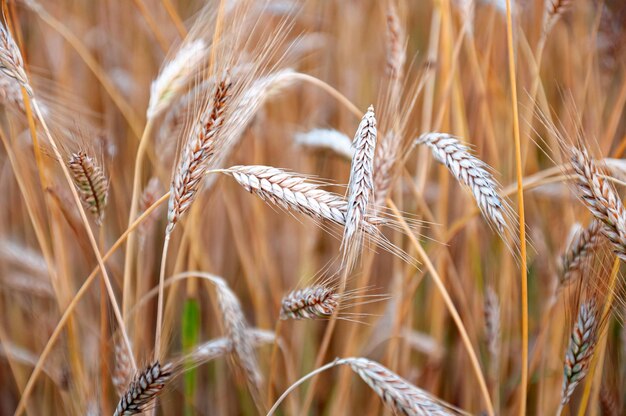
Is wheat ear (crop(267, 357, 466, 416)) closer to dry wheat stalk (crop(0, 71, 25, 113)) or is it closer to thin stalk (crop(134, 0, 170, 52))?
dry wheat stalk (crop(0, 71, 25, 113))

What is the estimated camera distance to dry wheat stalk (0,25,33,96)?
0.75 m

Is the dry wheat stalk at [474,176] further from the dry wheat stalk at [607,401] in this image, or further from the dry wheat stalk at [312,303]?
the dry wheat stalk at [607,401]

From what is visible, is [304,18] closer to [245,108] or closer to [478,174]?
[245,108]

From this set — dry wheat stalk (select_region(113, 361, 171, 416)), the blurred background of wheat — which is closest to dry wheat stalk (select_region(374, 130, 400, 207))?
the blurred background of wheat

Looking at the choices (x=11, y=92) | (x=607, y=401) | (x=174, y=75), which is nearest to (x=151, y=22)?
(x=174, y=75)

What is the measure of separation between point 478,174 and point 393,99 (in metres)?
0.27

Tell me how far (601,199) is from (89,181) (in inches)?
27.8

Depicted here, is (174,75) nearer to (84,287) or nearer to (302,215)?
(84,287)

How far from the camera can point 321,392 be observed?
144cm

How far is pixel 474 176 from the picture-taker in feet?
2.58

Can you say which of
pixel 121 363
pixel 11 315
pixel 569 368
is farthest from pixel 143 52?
pixel 569 368

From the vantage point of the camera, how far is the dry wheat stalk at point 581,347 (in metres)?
0.80

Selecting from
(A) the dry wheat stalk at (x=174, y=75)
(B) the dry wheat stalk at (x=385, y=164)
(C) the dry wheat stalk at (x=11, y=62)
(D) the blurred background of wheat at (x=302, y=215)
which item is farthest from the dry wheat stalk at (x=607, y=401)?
(C) the dry wheat stalk at (x=11, y=62)

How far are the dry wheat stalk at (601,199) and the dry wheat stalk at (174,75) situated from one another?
629mm
